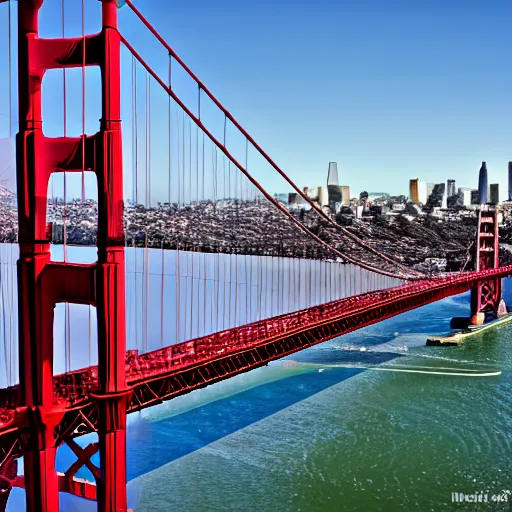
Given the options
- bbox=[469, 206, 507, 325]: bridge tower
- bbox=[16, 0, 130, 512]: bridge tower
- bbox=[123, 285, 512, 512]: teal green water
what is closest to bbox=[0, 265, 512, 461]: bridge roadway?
bbox=[16, 0, 130, 512]: bridge tower

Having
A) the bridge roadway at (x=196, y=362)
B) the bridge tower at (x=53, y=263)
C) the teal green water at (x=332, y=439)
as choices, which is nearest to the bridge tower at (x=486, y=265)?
the teal green water at (x=332, y=439)

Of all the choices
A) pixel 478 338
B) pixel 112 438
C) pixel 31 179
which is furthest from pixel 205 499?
pixel 478 338

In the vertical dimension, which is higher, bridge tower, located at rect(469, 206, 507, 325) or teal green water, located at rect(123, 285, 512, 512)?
bridge tower, located at rect(469, 206, 507, 325)

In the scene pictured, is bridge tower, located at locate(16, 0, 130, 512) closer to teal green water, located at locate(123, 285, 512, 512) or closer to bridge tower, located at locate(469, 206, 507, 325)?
teal green water, located at locate(123, 285, 512, 512)

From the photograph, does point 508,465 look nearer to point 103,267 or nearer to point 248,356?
point 248,356

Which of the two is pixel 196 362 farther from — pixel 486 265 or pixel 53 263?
pixel 486 265

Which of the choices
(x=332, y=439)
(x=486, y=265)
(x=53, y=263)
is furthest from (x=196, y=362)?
(x=486, y=265)
